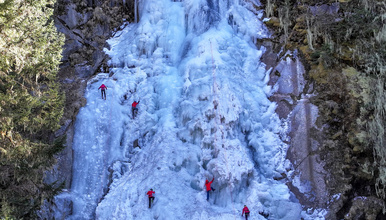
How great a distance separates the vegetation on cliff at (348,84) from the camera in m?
11.8

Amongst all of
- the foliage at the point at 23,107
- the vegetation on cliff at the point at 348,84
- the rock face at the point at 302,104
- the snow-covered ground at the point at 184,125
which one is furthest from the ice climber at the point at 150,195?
the vegetation on cliff at the point at 348,84

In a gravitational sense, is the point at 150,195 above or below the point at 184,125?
below

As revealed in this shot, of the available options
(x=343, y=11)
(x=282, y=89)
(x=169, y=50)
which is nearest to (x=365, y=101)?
(x=282, y=89)

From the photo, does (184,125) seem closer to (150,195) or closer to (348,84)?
(150,195)

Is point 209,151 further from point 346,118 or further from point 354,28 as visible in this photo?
point 354,28

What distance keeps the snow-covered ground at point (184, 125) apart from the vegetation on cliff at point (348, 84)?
1.58 meters

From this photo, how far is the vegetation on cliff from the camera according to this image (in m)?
11.8

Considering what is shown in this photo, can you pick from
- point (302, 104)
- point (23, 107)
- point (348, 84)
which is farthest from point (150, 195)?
point (348, 84)

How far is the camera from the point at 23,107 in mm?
10555

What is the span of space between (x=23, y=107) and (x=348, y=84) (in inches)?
440

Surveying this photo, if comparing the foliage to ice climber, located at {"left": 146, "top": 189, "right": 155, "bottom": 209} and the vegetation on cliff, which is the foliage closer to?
ice climber, located at {"left": 146, "top": 189, "right": 155, "bottom": 209}

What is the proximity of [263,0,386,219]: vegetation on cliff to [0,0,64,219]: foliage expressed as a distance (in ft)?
30.4

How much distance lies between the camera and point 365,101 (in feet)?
41.7

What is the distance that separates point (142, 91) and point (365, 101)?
8.77m
